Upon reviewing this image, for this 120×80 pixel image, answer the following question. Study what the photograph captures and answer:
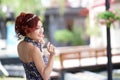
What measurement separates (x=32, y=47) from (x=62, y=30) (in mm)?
15301

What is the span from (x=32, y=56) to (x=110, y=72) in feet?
4.62

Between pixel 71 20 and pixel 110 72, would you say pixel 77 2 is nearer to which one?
pixel 71 20

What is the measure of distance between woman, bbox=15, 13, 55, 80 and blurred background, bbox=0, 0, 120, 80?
1.20 meters

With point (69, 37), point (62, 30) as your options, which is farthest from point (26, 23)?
point (62, 30)

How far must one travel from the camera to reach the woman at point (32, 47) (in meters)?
2.00

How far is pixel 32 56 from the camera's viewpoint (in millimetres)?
2033

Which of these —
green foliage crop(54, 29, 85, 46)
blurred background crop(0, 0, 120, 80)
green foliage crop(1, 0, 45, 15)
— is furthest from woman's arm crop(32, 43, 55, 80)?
green foliage crop(54, 29, 85, 46)

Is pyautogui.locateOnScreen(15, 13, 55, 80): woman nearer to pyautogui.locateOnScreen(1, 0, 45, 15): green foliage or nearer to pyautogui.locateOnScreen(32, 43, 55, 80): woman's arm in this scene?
pyautogui.locateOnScreen(32, 43, 55, 80): woman's arm

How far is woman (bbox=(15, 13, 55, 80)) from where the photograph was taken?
2004 mm

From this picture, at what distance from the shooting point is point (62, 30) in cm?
1734

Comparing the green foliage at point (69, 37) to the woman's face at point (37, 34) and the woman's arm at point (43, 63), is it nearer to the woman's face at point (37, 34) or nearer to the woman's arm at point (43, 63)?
the woman's face at point (37, 34)

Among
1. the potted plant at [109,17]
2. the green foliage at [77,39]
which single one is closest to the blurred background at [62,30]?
the green foliage at [77,39]

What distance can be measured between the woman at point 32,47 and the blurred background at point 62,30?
1.20 metres

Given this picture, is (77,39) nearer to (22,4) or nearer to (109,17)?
(22,4)
